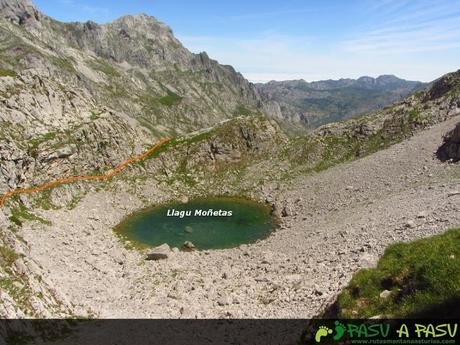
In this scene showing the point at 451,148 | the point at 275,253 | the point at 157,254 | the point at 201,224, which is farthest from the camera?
the point at 201,224

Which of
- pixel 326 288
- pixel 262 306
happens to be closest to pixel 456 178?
pixel 326 288

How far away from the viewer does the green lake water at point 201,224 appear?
6319 centimetres

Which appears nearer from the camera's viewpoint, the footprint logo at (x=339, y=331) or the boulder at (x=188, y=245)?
the footprint logo at (x=339, y=331)

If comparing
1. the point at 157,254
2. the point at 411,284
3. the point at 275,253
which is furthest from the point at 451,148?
the point at 157,254

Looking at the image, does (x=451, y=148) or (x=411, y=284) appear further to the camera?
(x=451, y=148)

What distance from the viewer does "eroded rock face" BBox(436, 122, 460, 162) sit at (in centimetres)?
6124

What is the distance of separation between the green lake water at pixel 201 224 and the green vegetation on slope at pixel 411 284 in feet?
126

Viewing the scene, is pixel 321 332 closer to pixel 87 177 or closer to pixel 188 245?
pixel 188 245

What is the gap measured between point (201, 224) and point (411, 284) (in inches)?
2143

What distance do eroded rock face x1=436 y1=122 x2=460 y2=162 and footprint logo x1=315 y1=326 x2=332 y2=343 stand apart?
51274mm

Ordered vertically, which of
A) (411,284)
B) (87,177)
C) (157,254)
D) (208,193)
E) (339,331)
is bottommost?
(157,254)

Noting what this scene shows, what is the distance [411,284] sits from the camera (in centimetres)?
2025

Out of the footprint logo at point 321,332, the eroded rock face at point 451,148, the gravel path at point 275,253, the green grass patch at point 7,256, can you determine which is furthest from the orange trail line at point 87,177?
the eroded rock face at point 451,148

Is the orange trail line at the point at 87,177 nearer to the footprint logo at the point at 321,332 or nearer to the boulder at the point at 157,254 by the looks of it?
the boulder at the point at 157,254
